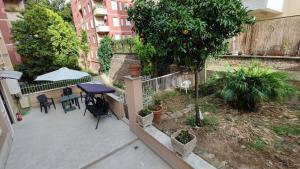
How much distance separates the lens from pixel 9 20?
1512 centimetres

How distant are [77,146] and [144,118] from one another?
2177 millimetres

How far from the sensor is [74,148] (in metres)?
4.58

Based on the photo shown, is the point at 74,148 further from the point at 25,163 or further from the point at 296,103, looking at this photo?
the point at 296,103

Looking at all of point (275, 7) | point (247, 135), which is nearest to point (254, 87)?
point (247, 135)

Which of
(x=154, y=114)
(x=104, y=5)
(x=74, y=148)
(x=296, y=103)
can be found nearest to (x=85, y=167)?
(x=74, y=148)

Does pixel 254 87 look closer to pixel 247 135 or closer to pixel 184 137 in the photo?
pixel 247 135

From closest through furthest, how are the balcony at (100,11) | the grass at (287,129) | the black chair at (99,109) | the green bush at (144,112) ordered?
the grass at (287,129)
the green bush at (144,112)
the black chair at (99,109)
the balcony at (100,11)

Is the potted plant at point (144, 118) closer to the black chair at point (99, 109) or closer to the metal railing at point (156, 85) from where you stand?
the metal railing at point (156, 85)

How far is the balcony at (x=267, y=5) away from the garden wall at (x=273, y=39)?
147 cm

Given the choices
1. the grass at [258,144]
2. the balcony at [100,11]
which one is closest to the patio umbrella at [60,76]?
the grass at [258,144]

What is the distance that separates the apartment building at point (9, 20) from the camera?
46.8ft

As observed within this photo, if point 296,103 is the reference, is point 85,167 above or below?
below

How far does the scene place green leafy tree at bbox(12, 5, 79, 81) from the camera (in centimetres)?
1336

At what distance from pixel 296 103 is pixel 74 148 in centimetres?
758
